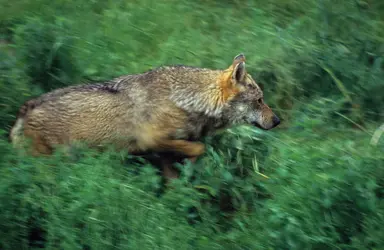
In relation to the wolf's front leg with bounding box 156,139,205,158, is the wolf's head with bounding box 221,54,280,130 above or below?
above

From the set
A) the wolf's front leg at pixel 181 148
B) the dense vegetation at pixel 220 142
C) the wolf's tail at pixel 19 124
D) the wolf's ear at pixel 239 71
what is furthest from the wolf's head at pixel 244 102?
the wolf's tail at pixel 19 124

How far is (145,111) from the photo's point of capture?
850 cm

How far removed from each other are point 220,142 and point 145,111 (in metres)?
0.80

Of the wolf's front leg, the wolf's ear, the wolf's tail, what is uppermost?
the wolf's ear

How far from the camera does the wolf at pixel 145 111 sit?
8.39 metres

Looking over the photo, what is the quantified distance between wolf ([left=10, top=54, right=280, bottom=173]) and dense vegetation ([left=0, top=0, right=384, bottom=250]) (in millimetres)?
217

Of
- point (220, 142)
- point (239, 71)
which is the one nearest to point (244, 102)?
point (239, 71)

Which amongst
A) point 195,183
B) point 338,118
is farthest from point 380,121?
point 195,183

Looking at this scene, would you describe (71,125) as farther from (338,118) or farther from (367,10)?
(367,10)

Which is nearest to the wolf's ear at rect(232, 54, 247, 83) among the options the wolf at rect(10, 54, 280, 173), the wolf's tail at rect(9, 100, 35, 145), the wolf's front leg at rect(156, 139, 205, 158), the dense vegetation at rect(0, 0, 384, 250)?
the wolf at rect(10, 54, 280, 173)

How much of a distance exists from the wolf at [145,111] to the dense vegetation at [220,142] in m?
0.22

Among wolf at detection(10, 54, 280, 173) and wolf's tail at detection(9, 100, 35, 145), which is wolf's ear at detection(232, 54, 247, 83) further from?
wolf's tail at detection(9, 100, 35, 145)

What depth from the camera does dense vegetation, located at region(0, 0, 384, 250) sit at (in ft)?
22.9

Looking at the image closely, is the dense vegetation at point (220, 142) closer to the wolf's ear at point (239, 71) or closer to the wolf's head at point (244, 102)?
the wolf's head at point (244, 102)
